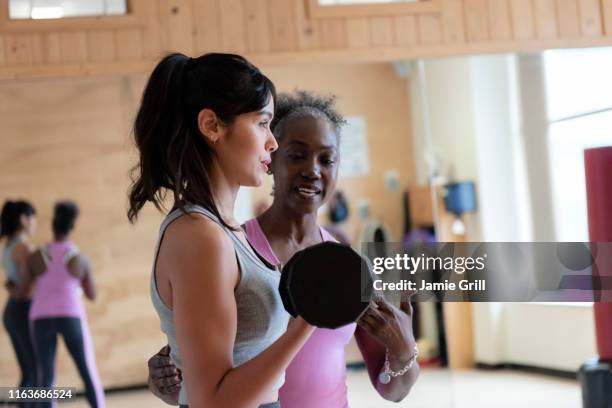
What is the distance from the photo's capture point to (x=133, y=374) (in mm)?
4316

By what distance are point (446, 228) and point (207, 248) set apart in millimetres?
3720

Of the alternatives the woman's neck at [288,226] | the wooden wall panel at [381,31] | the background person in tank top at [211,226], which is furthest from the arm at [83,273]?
the background person in tank top at [211,226]

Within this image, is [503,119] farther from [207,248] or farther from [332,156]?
[207,248]

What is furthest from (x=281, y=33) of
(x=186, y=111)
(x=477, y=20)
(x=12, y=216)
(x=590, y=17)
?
(x=186, y=111)

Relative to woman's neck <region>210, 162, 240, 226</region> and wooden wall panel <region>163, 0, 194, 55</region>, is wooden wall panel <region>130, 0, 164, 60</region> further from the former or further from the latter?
woman's neck <region>210, 162, 240, 226</region>

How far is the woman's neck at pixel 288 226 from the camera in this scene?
5.91 feet

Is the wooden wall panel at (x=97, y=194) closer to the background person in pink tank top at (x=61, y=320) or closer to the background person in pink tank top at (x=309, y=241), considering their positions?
the background person in pink tank top at (x=61, y=320)

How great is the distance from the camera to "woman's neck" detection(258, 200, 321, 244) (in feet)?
5.91

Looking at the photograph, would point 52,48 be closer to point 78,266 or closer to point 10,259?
point 78,266

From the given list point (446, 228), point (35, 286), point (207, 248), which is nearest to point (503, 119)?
point (446, 228)

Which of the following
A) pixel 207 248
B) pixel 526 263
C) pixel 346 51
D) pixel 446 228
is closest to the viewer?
pixel 526 263

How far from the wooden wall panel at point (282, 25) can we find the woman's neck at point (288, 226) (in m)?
1.73

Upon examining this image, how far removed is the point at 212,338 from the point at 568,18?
3.15 metres

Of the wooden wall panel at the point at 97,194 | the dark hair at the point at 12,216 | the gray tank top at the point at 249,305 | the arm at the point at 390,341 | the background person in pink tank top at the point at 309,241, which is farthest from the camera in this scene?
the wooden wall panel at the point at 97,194
